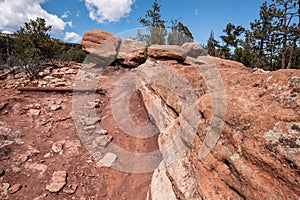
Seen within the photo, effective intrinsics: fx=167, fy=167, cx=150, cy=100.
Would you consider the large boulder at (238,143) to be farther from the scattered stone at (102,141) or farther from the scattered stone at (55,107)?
the scattered stone at (55,107)

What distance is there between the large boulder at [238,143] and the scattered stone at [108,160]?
1.75 meters

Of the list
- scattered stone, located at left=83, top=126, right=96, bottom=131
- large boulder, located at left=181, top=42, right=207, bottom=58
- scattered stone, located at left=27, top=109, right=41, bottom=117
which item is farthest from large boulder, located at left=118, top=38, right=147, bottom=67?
scattered stone, located at left=27, top=109, right=41, bottom=117

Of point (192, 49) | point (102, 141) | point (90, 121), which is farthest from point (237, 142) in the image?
point (192, 49)

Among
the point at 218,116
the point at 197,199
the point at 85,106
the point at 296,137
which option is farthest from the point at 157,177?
the point at 85,106

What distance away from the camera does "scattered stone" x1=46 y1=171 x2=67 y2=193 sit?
362cm

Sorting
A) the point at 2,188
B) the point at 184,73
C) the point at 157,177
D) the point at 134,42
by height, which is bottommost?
the point at 2,188

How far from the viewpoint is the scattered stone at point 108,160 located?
439cm

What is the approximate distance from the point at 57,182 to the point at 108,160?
4.05ft

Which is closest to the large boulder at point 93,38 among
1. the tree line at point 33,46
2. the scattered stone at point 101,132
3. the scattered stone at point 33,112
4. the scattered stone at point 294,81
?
the tree line at point 33,46

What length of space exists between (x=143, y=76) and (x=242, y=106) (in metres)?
4.38

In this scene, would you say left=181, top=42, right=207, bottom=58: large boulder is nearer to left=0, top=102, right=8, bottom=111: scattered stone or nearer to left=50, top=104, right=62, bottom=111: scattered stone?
left=50, top=104, right=62, bottom=111: scattered stone

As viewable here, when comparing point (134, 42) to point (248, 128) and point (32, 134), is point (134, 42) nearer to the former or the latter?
point (32, 134)

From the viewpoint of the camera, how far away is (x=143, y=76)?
5945 millimetres

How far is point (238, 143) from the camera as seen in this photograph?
5.68ft
